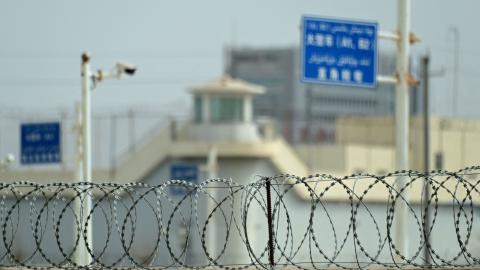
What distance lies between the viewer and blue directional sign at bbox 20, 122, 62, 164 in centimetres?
4106

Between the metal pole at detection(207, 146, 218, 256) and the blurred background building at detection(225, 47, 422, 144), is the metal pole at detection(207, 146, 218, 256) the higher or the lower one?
the lower one

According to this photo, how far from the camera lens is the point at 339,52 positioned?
81.4ft

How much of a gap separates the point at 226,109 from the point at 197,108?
3.18 ft

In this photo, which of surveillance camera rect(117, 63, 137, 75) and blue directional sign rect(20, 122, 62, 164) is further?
blue directional sign rect(20, 122, 62, 164)

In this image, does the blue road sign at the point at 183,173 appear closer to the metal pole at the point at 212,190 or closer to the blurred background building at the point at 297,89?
the metal pole at the point at 212,190

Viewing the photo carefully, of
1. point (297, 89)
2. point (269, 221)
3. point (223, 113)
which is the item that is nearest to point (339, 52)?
point (269, 221)

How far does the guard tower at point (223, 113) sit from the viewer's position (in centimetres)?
5278

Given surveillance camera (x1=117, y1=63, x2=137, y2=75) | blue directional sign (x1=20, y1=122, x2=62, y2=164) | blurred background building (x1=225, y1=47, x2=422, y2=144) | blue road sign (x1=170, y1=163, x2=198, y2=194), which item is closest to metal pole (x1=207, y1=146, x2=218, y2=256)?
blue road sign (x1=170, y1=163, x2=198, y2=194)

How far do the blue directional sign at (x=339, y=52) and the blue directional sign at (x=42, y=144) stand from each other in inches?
670

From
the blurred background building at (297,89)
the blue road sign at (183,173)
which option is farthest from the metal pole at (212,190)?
the blurred background building at (297,89)

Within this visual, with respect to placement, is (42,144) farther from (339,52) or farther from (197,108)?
(339,52)

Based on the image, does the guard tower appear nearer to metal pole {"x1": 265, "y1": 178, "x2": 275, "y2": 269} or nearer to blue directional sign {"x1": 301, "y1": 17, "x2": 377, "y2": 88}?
blue directional sign {"x1": 301, "y1": 17, "x2": 377, "y2": 88}

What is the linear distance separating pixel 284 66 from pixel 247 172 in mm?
72520

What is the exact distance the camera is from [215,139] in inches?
2069
